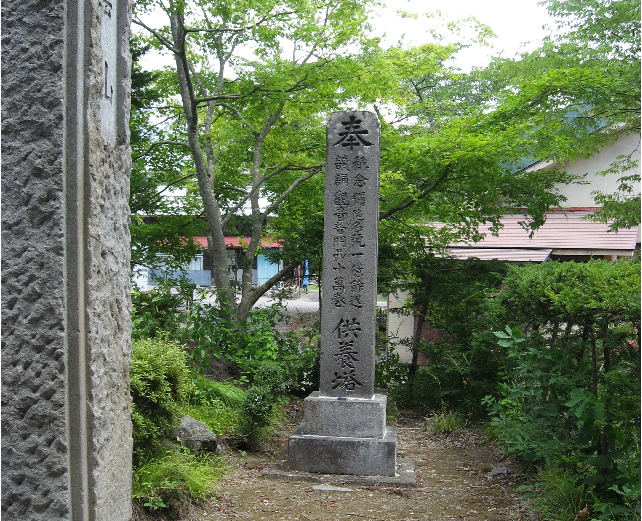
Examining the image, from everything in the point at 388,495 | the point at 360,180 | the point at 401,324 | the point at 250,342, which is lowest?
the point at 388,495

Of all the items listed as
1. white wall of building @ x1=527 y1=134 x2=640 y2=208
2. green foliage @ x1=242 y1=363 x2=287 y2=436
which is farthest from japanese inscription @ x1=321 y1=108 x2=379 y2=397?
white wall of building @ x1=527 y1=134 x2=640 y2=208

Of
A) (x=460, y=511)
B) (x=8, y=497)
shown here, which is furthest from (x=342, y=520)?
(x=8, y=497)

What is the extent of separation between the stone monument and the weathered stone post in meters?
4.28

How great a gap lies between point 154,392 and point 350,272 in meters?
2.72

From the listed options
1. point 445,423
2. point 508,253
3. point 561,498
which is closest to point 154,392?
point 561,498

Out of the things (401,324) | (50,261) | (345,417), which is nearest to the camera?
(50,261)

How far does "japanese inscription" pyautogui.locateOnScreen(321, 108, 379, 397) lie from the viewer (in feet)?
21.8

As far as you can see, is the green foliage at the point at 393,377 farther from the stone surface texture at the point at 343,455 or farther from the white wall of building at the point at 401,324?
the stone surface texture at the point at 343,455

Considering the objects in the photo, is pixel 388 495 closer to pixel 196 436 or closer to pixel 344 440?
pixel 344 440

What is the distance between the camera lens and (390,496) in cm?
576

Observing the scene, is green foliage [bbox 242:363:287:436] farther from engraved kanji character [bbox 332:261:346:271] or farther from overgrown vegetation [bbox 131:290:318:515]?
engraved kanji character [bbox 332:261:346:271]

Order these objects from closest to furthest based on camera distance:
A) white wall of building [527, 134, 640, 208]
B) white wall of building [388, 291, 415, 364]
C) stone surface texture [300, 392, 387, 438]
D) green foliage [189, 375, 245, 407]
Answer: stone surface texture [300, 392, 387, 438] < green foliage [189, 375, 245, 407] < white wall of building [388, 291, 415, 364] < white wall of building [527, 134, 640, 208]

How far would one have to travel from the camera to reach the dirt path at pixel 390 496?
5133 millimetres

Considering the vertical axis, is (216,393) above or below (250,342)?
below
